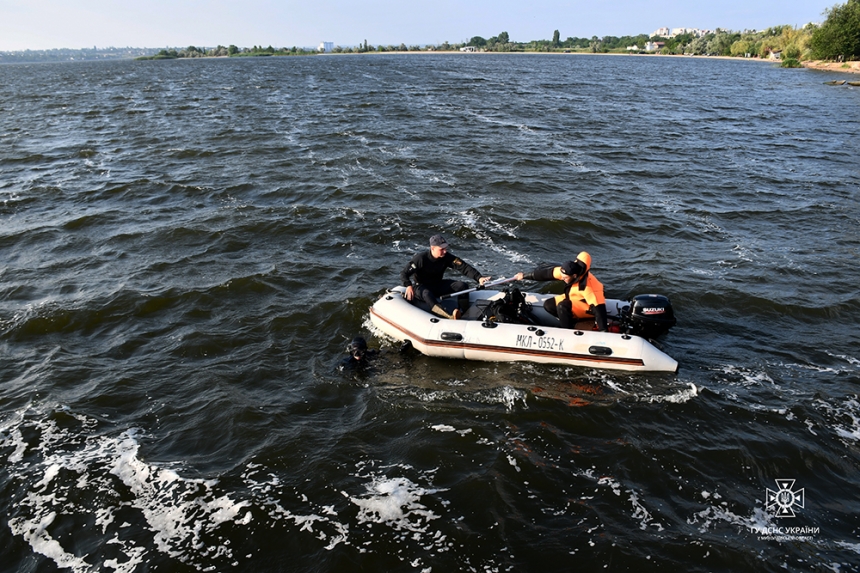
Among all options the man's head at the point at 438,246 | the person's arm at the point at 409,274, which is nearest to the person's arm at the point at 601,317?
the man's head at the point at 438,246

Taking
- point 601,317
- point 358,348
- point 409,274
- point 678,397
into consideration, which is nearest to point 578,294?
point 601,317

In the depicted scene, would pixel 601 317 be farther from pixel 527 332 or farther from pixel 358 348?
pixel 358 348

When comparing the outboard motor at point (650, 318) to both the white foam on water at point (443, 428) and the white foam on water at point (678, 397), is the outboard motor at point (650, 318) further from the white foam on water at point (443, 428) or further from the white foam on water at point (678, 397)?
the white foam on water at point (443, 428)

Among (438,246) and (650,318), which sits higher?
(438,246)

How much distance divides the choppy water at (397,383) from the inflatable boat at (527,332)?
0.89 feet

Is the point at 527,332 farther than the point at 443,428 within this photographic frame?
Yes

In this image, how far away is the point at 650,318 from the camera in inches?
354

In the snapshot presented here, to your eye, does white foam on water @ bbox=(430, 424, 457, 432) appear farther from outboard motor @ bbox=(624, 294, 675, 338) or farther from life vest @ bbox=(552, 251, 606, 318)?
outboard motor @ bbox=(624, 294, 675, 338)

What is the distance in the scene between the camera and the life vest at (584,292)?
8.70 metres

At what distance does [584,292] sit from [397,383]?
3.14 metres

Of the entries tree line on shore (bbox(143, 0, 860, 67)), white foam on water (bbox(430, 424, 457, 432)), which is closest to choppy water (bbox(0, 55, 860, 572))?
white foam on water (bbox(430, 424, 457, 432))

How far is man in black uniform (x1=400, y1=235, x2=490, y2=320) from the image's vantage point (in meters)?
9.58

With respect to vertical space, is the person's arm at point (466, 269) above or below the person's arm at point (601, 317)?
above

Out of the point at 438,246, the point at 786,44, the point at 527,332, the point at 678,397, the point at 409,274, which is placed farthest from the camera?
the point at 786,44
